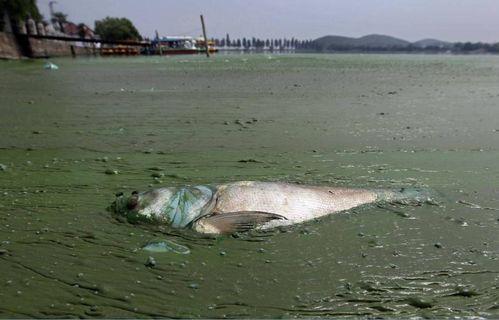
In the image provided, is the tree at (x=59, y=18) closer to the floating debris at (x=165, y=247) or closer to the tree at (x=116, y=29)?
the tree at (x=116, y=29)

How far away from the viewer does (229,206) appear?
11.7ft

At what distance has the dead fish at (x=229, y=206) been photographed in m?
3.46

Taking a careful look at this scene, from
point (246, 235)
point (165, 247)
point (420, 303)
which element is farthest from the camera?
point (246, 235)

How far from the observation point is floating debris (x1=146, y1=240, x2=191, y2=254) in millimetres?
3088

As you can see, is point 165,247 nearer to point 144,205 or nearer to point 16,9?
point 144,205

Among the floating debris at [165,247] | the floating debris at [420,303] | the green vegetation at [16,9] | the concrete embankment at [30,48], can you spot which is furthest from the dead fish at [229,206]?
the green vegetation at [16,9]

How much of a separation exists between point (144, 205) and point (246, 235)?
0.83m

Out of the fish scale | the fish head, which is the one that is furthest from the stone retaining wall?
the fish scale

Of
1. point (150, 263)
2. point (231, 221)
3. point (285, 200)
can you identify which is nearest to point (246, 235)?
point (231, 221)

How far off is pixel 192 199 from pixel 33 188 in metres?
1.80

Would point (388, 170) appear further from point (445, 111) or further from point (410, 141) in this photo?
point (445, 111)

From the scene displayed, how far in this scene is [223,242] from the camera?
3260 millimetres

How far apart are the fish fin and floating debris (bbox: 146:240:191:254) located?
0.29m

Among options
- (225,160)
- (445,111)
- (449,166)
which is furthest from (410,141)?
(445,111)
